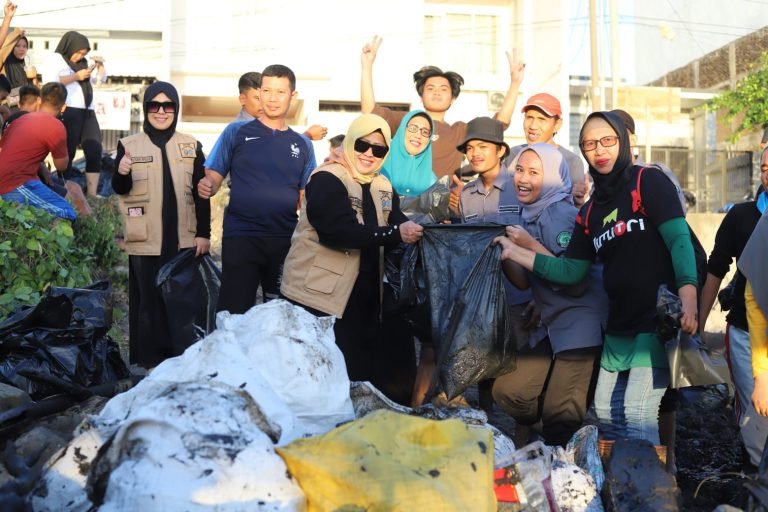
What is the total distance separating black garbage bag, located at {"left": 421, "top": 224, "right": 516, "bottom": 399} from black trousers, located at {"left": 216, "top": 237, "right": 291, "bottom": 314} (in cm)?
105

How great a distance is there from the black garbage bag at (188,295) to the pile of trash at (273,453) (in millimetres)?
2044

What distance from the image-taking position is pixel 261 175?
5.29m

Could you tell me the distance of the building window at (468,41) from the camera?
26.0 m

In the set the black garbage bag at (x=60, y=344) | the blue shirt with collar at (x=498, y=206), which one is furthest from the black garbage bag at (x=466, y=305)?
the black garbage bag at (x=60, y=344)

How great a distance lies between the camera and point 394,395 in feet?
16.8

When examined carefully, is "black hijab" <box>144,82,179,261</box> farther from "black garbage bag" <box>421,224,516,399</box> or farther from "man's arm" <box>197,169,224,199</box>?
"black garbage bag" <box>421,224,516,399</box>

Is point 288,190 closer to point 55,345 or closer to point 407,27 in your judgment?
point 55,345

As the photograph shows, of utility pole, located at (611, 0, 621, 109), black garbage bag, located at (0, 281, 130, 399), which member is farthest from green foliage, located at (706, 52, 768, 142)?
black garbage bag, located at (0, 281, 130, 399)

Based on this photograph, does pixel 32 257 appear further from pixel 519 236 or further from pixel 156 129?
pixel 519 236

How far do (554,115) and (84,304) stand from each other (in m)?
3.02

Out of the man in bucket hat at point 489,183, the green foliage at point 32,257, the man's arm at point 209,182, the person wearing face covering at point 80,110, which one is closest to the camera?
the man in bucket hat at point 489,183

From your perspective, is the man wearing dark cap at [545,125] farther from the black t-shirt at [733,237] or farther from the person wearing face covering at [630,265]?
the person wearing face covering at [630,265]

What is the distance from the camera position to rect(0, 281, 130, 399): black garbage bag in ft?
14.0

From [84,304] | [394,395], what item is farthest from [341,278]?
[84,304]
